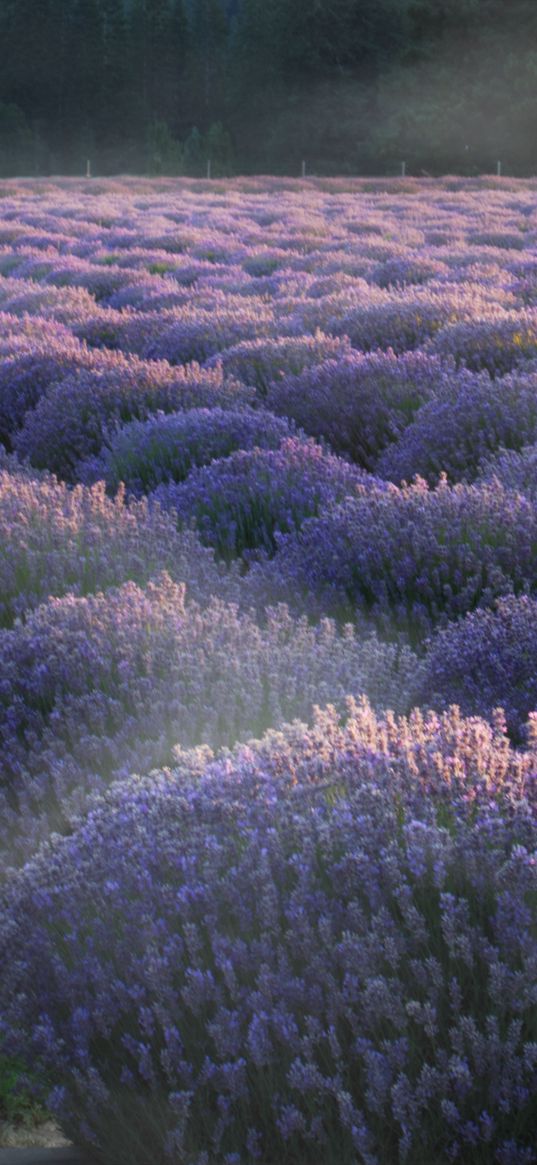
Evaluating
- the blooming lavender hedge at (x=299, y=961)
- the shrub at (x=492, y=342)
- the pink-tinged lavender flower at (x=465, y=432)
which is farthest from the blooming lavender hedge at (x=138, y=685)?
the shrub at (x=492, y=342)

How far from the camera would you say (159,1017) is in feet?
6.22

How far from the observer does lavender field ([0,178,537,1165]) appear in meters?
1.80

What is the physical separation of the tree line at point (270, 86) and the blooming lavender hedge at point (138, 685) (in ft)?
140

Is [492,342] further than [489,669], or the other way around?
[492,342]

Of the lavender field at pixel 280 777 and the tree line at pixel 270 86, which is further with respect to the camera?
the tree line at pixel 270 86

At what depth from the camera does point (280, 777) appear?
2.23m

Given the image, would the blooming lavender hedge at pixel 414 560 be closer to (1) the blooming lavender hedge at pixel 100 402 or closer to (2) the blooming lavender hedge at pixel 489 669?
(2) the blooming lavender hedge at pixel 489 669

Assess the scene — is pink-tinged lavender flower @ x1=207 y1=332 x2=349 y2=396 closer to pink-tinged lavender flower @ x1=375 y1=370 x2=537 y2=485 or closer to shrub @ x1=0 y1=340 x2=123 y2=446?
shrub @ x1=0 y1=340 x2=123 y2=446

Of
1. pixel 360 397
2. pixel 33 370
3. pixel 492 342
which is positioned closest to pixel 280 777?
pixel 360 397

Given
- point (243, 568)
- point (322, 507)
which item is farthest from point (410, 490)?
point (243, 568)

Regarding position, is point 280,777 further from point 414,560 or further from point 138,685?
point 414,560

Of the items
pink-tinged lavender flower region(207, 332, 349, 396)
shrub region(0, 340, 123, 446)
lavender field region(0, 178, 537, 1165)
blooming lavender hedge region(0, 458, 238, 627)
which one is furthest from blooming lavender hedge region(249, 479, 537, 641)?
shrub region(0, 340, 123, 446)

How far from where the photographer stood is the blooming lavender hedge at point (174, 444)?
18.0ft

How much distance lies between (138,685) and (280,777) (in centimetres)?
85
